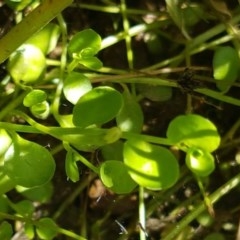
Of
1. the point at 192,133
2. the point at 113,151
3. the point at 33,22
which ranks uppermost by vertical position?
the point at 33,22

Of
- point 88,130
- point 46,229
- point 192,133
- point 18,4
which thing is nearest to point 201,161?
point 192,133

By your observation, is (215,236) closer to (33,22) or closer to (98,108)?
(98,108)

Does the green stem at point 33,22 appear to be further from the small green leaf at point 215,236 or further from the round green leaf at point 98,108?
the small green leaf at point 215,236

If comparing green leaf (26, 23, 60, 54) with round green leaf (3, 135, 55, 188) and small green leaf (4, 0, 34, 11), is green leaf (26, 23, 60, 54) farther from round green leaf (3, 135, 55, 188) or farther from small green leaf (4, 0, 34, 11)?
round green leaf (3, 135, 55, 188)

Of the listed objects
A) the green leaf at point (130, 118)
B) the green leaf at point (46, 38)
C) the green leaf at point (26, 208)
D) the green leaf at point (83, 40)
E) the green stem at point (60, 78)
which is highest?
the green leaf at point (83, 40)

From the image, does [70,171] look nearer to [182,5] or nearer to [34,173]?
[34,173]

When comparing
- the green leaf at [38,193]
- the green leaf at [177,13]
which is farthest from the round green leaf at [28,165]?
the green leaf at [177,13]

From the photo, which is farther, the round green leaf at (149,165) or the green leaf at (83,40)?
the green leaf at (83,40)
